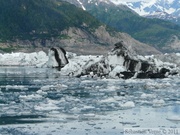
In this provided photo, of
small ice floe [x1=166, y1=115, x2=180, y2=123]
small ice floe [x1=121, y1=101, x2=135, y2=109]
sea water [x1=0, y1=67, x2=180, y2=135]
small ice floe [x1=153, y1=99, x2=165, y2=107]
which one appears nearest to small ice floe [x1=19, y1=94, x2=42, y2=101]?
sea water [x1=0, y1=67, x2=180, y2=135]

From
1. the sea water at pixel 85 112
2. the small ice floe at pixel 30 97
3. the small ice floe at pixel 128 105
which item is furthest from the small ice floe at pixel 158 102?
the small ice floe at pixel 30 97

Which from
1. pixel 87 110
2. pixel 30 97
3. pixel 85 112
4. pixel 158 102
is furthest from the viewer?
pixel 30 97

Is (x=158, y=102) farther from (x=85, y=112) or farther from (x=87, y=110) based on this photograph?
(x=85, y=112)

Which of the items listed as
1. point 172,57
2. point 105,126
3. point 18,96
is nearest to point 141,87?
point 18,96

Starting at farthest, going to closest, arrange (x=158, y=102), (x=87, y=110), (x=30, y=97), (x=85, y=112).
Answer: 1. (x=30, y=97)
2. (x=158, y=102)
3. (x=87, y=110)
4. (x=85, y=112)

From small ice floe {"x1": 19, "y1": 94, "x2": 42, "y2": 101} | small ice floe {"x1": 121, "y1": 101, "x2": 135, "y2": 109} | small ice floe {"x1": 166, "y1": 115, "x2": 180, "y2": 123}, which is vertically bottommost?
small ice floe {"x1": 166, "y1": 115, "x2": 180, "y2": 123}

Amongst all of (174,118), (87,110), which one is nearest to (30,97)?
(87,110)

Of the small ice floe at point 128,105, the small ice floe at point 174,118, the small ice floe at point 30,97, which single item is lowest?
the small ice floe at point 174,118

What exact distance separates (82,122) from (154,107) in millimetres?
6562

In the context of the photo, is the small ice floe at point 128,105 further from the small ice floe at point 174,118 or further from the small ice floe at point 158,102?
the small ice floe at point 174,118

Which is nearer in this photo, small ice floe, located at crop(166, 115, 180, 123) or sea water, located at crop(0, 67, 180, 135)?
sea water, located at crop(0, 67, 180, 135)

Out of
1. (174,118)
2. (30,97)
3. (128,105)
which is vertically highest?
(30,97)

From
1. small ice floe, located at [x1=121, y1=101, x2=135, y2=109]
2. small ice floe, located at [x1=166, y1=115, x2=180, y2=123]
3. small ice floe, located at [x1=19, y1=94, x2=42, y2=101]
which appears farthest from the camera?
small ice floe, located at [x1=19, y1=94, x2=42, y2=101]

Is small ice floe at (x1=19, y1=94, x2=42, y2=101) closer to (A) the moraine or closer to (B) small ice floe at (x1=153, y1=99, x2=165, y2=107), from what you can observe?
(A) the moraine
